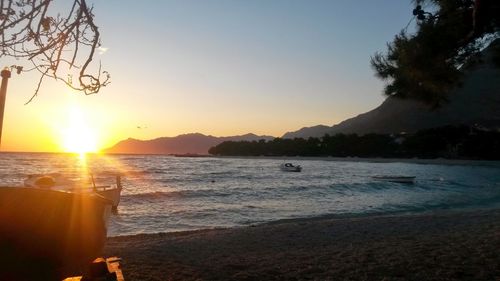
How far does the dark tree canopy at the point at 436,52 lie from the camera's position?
321 inches

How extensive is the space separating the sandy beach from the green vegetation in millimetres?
85852

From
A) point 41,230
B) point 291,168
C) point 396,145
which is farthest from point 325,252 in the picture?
point 396,145

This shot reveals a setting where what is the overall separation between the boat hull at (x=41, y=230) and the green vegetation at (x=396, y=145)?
97.1 metres

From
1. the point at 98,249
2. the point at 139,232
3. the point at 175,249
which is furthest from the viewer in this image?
the point at 139,232

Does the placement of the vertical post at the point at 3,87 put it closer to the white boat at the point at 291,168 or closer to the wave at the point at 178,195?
the wave at the point at 178,195

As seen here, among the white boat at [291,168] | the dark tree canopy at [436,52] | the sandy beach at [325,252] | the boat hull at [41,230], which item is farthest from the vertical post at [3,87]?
the white boat at [291,168]

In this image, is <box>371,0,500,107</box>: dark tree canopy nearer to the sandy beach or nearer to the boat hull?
the sandy beach

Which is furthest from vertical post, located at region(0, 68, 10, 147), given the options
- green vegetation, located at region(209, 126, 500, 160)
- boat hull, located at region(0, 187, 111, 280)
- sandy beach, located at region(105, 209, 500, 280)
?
green vegetation, located at region(209, 126, 500, 160)

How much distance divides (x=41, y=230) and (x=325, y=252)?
754cm

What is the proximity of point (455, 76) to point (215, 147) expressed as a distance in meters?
187

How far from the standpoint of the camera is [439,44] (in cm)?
854

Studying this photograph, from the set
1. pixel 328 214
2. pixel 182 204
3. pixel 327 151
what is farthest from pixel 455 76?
pixel 327 151

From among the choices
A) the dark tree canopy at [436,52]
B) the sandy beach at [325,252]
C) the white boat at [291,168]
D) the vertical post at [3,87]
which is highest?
the dark tree canopy at [436,52]

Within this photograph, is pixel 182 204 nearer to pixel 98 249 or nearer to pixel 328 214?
pixel 328 214
